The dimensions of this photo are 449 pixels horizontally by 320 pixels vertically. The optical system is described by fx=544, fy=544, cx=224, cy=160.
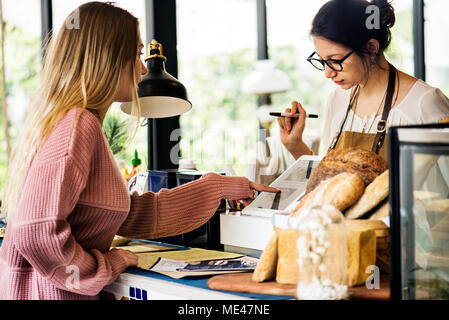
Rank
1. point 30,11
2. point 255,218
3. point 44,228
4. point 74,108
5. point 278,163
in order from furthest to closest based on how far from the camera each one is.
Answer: point 30,11 → point 278,163 → point 255,218 → point 74,108 → point 44,228

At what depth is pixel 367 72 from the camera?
6.56 feet

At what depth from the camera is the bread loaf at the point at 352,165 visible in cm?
132

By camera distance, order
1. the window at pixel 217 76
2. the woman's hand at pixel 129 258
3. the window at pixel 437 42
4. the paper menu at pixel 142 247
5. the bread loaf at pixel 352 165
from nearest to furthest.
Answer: the bread loaf at pixel 352 165 → the woman's hand at pixel 129 258 → the paper menu at pixel 142 247 → the window at pixel 217 76 → the window at pixel 437 42

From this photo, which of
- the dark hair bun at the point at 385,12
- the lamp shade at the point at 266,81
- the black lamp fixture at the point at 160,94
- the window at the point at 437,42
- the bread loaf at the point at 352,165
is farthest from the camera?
the lamp shade at the point at 266,81

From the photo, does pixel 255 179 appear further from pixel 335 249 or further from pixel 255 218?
pixel 335 249

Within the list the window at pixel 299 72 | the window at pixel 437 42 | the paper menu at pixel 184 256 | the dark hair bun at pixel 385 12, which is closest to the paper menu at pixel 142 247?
the paper menu at pixel 184 256

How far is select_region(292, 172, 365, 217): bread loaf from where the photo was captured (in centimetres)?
126

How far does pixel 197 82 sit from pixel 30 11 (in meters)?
3.94

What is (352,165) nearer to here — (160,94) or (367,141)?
(367,141)

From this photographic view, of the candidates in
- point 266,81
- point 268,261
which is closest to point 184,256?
point 268,261

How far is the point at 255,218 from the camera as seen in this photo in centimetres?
156

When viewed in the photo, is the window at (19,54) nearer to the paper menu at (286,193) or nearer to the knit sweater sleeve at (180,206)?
the knit sweater sleeve at (180,206)

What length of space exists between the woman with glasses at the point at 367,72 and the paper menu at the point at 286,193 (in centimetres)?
24

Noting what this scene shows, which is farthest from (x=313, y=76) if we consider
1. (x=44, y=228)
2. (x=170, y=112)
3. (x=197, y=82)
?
(x=44, y=228)
